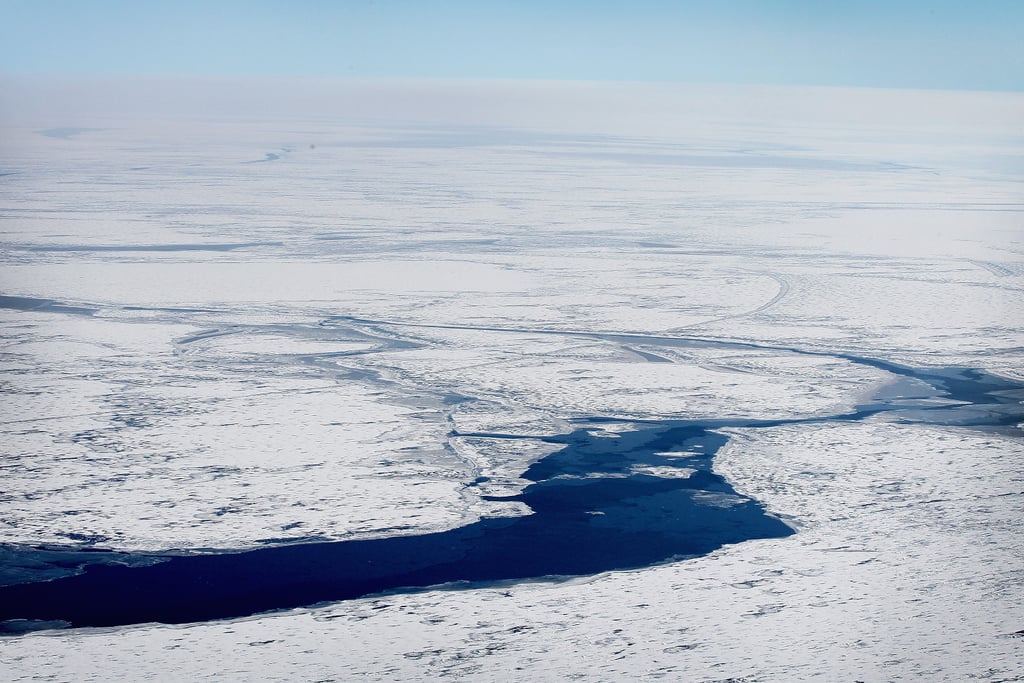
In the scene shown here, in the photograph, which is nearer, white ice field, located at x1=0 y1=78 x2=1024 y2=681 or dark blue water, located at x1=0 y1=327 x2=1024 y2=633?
white ice field, located at x1=0 y1=78 x2=1024 y2=681

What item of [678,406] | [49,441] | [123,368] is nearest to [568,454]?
[678,406]

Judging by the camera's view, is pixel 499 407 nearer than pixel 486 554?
No

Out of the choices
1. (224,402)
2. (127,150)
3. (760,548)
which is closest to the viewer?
(760,548)

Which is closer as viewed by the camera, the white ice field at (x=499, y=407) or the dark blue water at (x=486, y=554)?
the white ice field at (x=499, y=407)

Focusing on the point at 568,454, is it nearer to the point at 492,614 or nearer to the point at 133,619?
the point at 492,614
